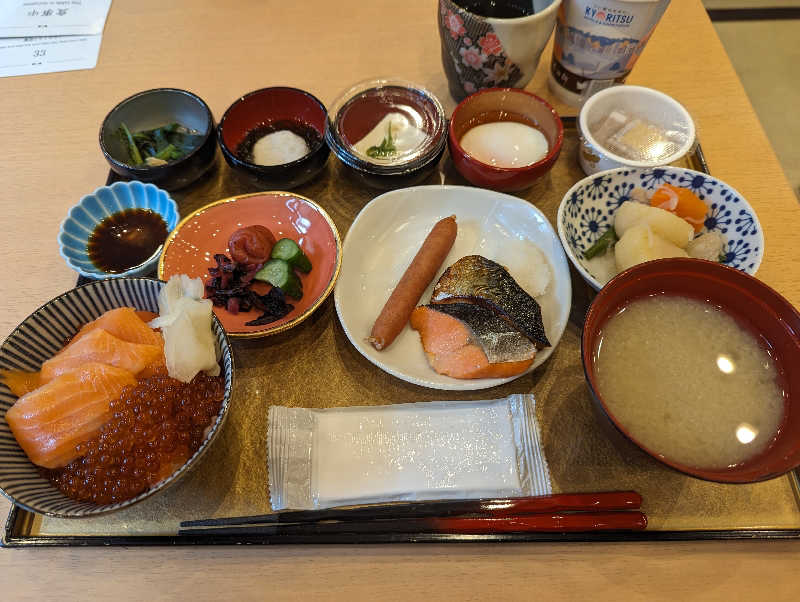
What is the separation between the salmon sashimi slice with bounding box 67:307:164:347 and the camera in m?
1.22

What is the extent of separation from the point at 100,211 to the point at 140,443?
100 cm

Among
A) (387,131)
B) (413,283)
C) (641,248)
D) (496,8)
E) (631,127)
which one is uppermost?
(496,8)

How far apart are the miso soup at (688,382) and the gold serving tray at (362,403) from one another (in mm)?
92

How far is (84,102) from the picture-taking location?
82.5 inches

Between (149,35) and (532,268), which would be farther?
(149,35)

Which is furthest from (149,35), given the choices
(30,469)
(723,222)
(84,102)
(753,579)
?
(753,579)

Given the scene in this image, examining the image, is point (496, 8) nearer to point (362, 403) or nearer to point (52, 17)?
point (362, 403)

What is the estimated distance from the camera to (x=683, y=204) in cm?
152

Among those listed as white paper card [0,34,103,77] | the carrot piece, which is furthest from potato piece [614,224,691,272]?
white paper card [0,34,103,77]

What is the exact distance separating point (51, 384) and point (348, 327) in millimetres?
729

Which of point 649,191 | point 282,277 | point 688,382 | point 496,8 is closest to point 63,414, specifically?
point 282,277

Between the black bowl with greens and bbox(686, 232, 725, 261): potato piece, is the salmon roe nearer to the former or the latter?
the black bowl with greens

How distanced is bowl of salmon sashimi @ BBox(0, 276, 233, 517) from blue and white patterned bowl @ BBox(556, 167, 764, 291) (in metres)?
1.07

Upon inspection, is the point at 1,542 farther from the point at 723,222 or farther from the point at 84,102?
the point at 723,222
